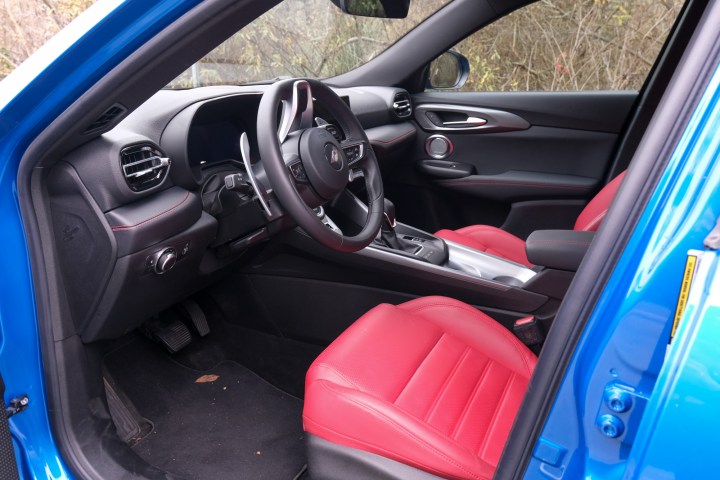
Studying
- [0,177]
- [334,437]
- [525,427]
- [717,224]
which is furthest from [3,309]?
[717,224]

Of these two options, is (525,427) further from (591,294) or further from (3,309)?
(3,309)

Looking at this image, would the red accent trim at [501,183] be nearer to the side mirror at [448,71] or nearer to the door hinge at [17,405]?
the side mirror at [448,71]

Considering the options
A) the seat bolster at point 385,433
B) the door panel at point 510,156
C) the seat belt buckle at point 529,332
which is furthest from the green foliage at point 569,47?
the seat bolster at point 385,433

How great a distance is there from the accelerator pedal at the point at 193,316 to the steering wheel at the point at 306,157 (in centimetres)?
92

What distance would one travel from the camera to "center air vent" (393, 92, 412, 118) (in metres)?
2.96

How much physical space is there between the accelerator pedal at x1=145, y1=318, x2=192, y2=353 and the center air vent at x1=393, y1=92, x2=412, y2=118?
4.78ft

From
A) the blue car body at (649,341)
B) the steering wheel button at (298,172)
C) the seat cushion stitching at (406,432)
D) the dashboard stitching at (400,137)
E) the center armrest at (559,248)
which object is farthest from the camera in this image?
the dashboard stitching at (400,137)

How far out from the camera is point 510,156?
119 inches

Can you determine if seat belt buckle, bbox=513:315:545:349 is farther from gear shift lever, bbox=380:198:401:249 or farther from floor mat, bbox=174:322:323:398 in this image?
A: floor mat, bbox=174:322:323:398

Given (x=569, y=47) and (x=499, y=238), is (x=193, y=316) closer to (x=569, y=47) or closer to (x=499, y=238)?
(x=499, y=238)

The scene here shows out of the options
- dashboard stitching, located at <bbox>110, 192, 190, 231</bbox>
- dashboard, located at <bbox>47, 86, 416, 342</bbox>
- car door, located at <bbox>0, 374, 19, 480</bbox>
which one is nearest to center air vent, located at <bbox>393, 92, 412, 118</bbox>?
dashboard, located at <bbox>47, 86, 416, 342</bbox>

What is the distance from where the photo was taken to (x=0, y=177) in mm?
1191

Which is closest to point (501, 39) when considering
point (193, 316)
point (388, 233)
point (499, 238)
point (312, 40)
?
point (312, 40)

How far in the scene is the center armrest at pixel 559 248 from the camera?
1.72 meters
